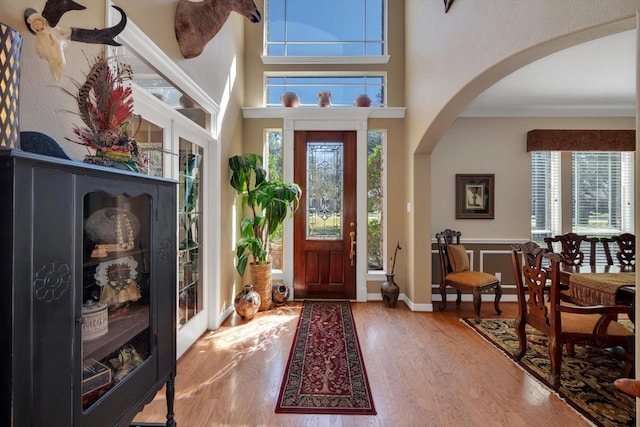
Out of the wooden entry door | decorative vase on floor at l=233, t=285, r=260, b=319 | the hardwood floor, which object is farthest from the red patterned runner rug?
the wooden entry door

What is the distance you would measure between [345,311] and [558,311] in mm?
2220

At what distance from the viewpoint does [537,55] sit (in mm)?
1938

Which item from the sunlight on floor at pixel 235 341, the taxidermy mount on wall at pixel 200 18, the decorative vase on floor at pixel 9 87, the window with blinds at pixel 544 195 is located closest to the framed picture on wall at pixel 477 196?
the window with blinds at pixel 544 195

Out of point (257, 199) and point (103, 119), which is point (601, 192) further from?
point (103, 119)

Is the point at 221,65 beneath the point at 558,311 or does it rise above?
above

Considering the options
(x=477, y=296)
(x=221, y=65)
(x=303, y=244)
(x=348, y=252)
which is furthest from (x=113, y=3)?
(x=477, y=296)

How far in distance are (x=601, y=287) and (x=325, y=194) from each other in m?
2.99

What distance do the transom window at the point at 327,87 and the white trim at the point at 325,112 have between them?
0.24 m

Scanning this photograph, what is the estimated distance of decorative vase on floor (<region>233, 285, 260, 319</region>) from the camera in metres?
3.46

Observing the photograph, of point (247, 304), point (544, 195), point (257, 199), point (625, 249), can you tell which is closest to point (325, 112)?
point (257, 199)

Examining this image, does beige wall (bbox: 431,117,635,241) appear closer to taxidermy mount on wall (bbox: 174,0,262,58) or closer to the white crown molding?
the white crown molding

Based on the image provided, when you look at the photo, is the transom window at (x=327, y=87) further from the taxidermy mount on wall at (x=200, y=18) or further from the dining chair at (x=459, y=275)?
the dining chair at (x=459, y=275)

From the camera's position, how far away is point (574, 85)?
360 centimetres

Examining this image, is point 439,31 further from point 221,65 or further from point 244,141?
point 244,141
